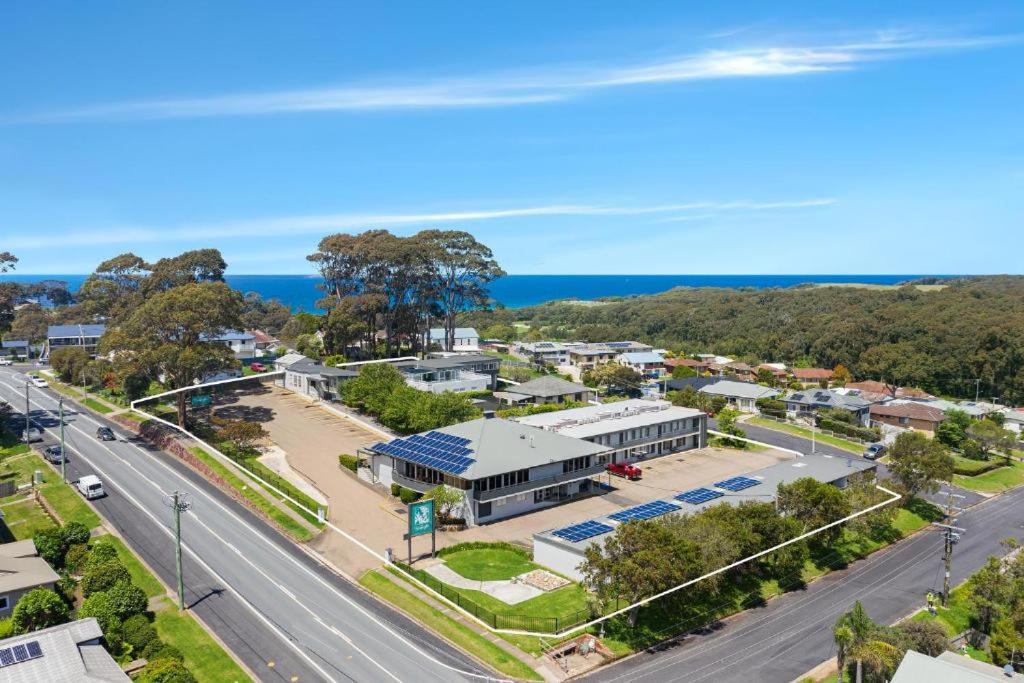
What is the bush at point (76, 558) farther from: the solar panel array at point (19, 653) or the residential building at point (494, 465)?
the residential building at point (494, 465)

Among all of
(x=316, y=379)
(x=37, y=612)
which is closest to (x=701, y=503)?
(x=37, y=612)

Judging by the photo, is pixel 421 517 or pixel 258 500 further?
pixel 258 500

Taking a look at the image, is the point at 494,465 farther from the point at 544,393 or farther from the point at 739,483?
the point at 544,393

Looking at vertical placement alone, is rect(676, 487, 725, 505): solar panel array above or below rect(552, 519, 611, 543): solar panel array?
above

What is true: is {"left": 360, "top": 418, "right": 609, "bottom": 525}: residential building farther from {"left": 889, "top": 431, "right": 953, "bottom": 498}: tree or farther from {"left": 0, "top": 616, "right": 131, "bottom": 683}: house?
{"left": 889, "top": 431, "right": 953, "bottom": 498}: tree

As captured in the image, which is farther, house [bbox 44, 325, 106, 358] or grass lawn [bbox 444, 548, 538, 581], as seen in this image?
house [bbox 44, 325, 106, 358]

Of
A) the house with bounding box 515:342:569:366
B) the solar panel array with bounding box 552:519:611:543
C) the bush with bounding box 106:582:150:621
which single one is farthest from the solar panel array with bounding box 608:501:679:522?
the house with bounding box 515:342:569:366

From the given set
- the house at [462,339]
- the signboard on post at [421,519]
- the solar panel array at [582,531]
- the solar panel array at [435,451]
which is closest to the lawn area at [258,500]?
the solar panel array at [435,451]
